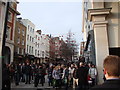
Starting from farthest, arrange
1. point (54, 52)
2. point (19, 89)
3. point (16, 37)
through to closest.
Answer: point (54, 52)
point (16, 37)
point (19, 89)

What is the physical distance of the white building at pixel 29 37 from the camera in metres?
36.5

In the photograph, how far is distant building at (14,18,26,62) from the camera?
95.2 ft

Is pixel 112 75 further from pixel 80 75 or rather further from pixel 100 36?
pixel 100 36

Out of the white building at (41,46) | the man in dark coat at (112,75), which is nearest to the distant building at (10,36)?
the white building at (41,46)

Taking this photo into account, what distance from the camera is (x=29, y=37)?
124 feet

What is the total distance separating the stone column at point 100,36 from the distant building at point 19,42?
2257 centimetres

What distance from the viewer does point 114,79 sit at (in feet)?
5.57

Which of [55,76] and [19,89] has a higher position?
[55,76]

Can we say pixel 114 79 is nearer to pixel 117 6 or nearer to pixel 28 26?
pixel 117 6

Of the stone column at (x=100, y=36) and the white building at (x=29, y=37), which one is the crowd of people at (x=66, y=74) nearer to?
the stone column at (x=100, y=36)

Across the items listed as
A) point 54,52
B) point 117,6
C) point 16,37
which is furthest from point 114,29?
point 54,52

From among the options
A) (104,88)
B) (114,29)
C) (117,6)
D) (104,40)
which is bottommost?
Answer: (104,88)

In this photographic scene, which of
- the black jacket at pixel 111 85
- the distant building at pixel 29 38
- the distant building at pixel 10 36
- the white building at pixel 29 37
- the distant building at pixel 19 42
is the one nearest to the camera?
the black jacket at pixel 111 85

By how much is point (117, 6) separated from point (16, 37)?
25.2 metres
